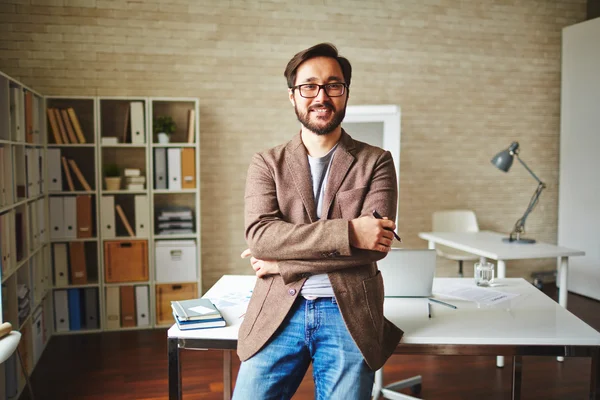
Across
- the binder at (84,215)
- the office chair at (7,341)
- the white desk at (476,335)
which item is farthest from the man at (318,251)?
the binder at (84,215)

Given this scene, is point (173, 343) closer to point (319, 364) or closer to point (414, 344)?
point (319, 364)

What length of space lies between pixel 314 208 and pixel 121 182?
324cm

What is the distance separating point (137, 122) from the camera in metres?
4.52

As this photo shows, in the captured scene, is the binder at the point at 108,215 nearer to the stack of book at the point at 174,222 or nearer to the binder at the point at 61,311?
the stack of book at the point at 174,222

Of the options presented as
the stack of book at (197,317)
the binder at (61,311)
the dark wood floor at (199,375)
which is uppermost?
the stack of book at (197,317)

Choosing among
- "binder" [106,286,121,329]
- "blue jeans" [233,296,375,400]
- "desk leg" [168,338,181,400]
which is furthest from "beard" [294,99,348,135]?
"binder" [106,286,121,329]

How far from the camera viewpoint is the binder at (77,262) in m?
4.48

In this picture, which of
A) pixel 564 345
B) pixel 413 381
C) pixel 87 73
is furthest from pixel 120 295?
pixel 564 345

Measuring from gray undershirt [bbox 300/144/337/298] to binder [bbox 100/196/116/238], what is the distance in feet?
9.77

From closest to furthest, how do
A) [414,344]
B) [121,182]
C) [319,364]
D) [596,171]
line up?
1. [319,364]
2. [414,344]
3. [121,182]
4. [596,171]

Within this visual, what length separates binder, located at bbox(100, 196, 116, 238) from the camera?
14.8ft

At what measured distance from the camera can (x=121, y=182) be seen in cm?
474

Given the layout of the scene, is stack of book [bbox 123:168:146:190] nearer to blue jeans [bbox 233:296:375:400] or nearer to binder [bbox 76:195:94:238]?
binder [bbox 76:195:94:238]

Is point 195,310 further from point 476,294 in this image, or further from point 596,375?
point 596,375
